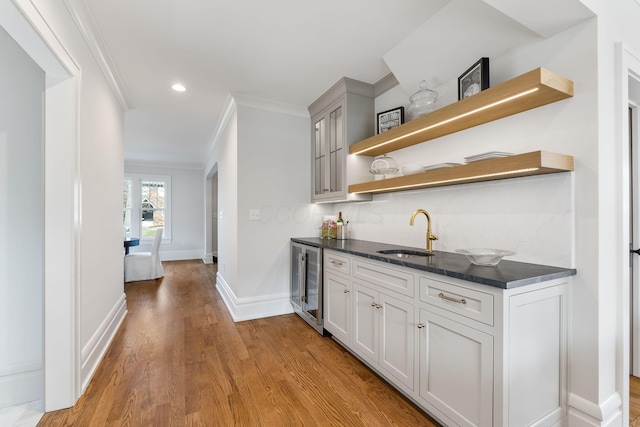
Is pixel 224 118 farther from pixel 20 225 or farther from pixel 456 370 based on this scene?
pixel 456 370

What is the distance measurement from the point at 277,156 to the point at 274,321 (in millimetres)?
1913

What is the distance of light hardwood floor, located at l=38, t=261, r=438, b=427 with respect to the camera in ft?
5.32

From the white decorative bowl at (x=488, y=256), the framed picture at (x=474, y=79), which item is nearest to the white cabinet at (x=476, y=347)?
the white decorative bowl at (x=488, y=256)

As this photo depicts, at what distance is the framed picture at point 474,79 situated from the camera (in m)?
1.76

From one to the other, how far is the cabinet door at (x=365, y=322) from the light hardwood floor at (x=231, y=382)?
16cm

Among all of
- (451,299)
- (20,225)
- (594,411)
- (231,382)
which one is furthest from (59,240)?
(594,411)

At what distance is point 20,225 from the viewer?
1812 mm

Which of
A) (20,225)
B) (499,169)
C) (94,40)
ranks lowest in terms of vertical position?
(20,225)

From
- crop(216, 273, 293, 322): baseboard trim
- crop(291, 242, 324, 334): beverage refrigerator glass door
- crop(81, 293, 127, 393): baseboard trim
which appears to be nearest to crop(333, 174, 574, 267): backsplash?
crop(291, 242, 324, 334): beverage refrigerator glass door

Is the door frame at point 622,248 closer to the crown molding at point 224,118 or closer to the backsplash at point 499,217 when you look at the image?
the backsplash at point 499,217

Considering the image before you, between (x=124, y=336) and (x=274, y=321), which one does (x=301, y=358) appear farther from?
(x=124, y=336)

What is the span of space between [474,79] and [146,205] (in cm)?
782

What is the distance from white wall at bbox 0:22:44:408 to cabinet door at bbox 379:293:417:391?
2218 mm

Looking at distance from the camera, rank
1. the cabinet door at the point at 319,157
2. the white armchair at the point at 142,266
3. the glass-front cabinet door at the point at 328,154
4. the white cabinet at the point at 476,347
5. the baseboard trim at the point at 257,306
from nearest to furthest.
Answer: the white cabinet at the point at 476,347
the glass-front cabinet door at the point at 328,154
the baseboard trim at the point at 257,306
the cabinet door at the point at 319,157
the white armchair at the point at 142,266
